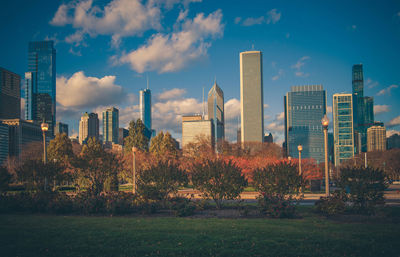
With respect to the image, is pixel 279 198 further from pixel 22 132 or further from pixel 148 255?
pixel 22 132

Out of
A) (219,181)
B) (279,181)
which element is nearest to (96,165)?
(219,181)

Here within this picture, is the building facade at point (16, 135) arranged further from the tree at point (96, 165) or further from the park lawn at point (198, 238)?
the park lawn at point (198, 238)

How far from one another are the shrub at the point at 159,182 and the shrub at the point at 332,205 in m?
8.76

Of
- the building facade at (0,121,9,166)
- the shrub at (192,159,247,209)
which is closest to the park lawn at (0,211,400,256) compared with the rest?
the shrub at (192,159,247,209)

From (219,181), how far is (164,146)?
38.8 m

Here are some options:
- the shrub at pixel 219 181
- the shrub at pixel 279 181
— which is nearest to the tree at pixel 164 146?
the shrub at pixel 219 181

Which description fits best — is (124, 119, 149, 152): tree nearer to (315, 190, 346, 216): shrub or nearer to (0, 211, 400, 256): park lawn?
(0, 211, 400, 256): park lawn

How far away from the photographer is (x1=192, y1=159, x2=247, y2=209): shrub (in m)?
A: 17.7

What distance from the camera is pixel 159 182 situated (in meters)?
18.2

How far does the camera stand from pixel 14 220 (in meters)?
13.0

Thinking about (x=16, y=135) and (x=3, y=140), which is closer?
(x=3, y=140)

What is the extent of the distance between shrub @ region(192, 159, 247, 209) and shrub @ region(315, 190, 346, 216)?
480cm

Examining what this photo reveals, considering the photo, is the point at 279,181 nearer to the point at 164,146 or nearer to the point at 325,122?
the point at 325,122

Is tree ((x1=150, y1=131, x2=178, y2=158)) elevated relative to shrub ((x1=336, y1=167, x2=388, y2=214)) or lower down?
elevated
